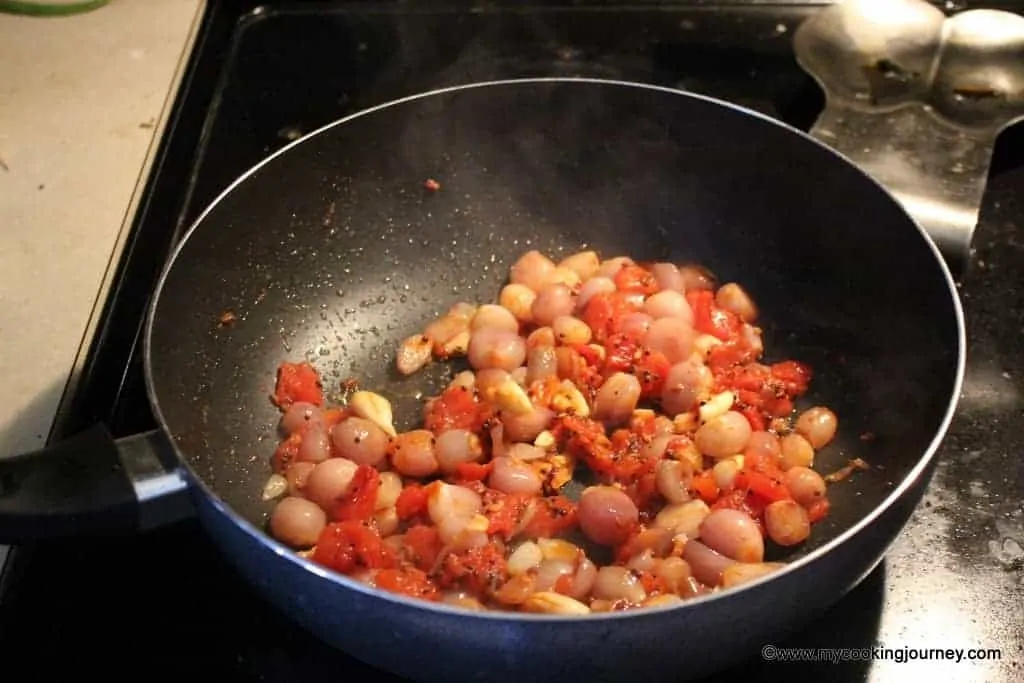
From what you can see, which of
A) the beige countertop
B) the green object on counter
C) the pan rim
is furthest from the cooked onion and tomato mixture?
the green object on counter

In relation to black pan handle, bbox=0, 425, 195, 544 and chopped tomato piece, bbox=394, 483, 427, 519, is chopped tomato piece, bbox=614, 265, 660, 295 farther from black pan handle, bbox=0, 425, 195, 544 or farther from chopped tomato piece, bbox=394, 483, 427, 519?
black pan handle, bbox=0, 425, 195, 544

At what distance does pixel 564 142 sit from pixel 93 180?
53cm

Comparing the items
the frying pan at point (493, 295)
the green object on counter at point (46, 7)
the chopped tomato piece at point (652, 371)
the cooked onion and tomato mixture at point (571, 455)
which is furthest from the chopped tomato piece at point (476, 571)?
the green object on counter at point (46, 7)

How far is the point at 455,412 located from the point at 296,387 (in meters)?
0.15

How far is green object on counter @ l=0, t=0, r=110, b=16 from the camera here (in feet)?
4.29

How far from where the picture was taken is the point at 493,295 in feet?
3.44

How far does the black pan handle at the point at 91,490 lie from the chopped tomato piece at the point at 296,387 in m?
0.26

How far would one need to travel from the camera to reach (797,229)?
3.20 feet

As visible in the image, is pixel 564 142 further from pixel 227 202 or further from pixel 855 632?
pixel 855 632

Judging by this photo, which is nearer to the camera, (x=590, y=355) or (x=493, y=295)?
(x=590, y=355)
